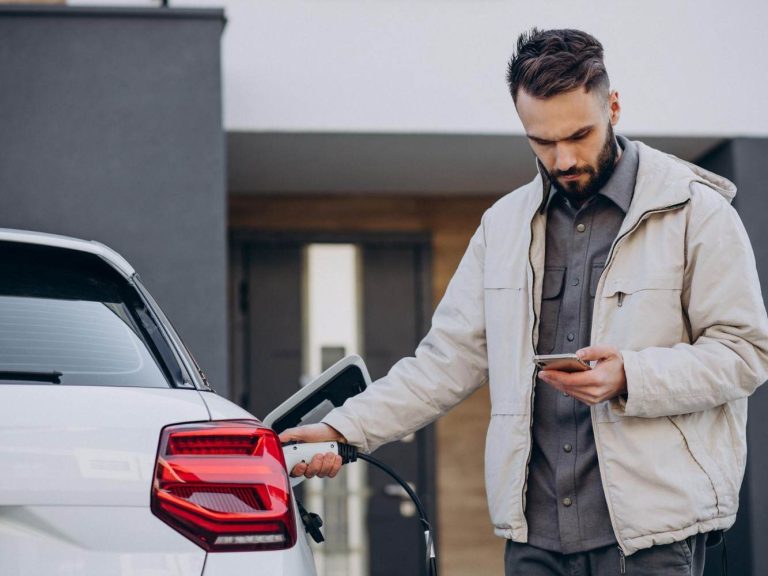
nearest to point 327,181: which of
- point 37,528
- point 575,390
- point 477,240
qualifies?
point 477,240

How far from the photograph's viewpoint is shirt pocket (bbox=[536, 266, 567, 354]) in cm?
297

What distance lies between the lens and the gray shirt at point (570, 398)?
9.21 feet

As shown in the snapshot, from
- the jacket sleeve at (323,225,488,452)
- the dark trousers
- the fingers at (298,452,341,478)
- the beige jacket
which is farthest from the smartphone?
the fingers at (298,452,341,478)

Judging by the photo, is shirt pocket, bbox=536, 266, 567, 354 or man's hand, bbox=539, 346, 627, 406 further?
shirt pocket, bbox=536, 266, 567, 354

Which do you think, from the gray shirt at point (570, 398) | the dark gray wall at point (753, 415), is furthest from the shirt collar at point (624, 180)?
the dark gray wall at point (753, 415)

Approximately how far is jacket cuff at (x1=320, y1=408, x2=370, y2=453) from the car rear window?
2.26ft

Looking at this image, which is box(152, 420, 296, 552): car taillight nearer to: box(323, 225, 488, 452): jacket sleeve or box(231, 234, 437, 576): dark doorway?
box(323, 225, 488, 452): jacket sleeve

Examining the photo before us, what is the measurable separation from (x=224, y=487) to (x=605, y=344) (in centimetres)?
98

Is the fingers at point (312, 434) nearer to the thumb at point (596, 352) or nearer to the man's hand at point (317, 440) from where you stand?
the man's hand at point (317, 440)

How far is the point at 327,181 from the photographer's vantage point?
7863mm

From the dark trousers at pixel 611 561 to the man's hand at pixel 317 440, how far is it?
1.60 feet

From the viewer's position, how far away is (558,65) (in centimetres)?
291

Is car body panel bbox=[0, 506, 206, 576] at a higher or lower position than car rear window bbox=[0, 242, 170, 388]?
lower

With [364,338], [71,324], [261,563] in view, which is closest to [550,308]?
[261,563]
